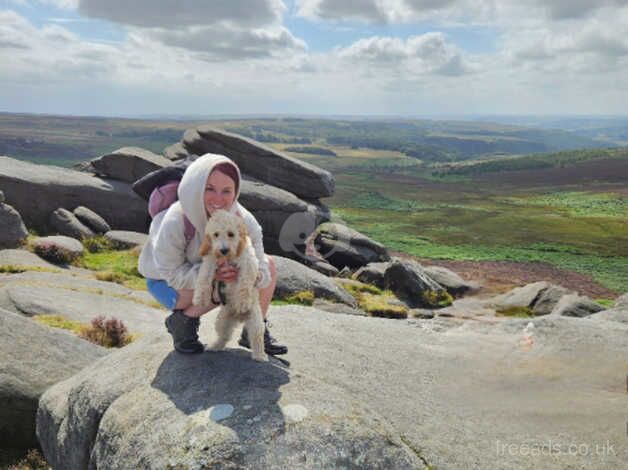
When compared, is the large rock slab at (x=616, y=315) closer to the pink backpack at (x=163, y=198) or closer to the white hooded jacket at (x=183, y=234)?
the white hooded jacket at (x=183, y=234)

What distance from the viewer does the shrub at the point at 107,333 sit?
14.9m

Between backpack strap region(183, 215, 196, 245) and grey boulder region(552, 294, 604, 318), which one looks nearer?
backpack strap region(183, 215, 196, 245)

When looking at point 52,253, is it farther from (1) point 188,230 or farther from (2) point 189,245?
(1) point 188,230

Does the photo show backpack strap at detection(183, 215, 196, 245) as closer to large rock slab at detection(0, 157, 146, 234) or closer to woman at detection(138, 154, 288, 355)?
woman at detection(138, 154, 288, 355)

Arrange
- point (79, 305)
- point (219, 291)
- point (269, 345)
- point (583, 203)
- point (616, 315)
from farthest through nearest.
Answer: point (583, 203), point (79, 305), point (616, 315), point (269, 345), point (219, 291)

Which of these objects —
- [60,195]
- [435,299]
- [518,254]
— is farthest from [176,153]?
[518,254]

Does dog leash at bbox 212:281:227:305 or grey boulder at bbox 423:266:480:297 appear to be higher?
dog leash at bbox 212:281:227:305

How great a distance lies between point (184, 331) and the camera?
8.61 metres

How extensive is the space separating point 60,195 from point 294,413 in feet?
113

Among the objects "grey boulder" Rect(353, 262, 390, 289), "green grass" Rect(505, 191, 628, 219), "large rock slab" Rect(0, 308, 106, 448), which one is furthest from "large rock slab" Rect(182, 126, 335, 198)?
"green grass" Rect(505, 191, 628, 219)

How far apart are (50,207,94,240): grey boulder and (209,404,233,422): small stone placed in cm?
2938

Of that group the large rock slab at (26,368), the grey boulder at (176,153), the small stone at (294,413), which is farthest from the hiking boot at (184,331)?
the grey boulder at (176,153)

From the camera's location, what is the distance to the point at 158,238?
26.2ft

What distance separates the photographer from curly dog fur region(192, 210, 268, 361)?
738 centimetres
